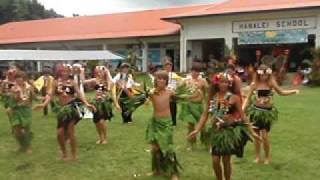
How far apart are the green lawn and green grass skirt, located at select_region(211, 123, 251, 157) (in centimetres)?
134

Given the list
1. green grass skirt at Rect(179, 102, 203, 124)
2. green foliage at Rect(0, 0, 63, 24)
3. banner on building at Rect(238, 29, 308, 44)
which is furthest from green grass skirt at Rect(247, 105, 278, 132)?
green foliage at Rect(0, 0, 63, 24)

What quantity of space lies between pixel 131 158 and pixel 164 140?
1943mm

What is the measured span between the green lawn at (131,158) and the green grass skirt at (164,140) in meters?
0.37

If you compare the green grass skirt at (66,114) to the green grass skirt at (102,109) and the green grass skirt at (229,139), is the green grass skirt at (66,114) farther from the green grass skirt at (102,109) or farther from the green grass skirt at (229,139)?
the green grass skirt at (229,139)

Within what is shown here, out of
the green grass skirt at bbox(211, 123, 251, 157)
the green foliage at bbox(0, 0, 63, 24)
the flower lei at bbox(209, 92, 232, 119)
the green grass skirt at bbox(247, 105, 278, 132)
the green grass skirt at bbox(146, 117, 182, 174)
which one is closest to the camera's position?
the green grass skirt at bbox(211, 123, 251, 157)

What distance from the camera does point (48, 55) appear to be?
34750mm

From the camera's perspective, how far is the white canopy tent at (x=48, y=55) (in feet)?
108

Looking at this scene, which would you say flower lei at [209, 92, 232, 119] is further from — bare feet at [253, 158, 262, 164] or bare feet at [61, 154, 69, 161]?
bare feet at [61, 154, 69, 161]

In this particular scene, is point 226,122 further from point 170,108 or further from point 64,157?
point 64,157

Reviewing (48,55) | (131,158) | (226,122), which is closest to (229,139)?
Answer: (226,122)

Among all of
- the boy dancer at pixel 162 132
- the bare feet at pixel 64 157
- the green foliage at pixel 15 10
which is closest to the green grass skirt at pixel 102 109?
the bare feet at pixel 64 157

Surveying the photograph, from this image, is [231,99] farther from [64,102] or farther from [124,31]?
[124,31]

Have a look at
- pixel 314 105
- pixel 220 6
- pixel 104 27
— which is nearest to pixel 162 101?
pixel 314 105

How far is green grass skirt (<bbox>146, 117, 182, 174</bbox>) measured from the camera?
771 cm
